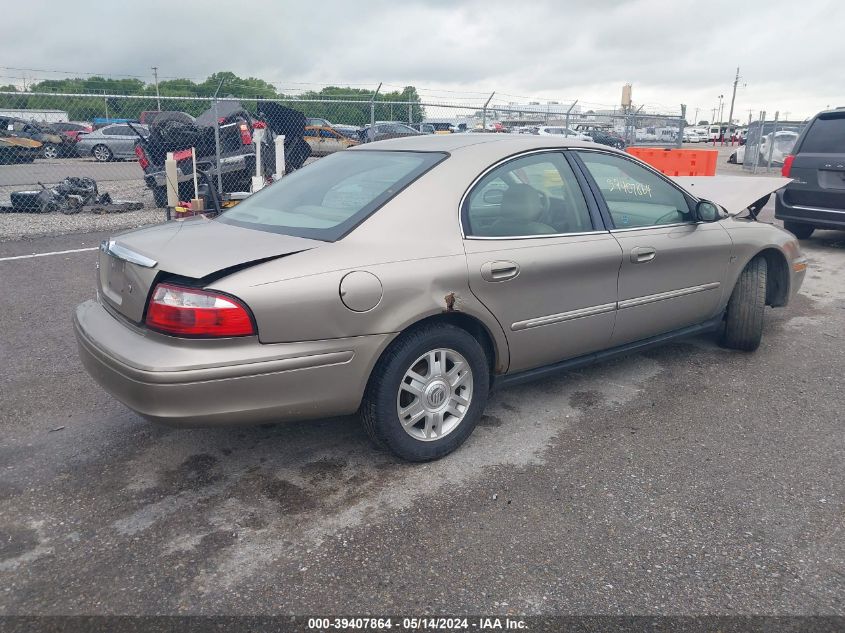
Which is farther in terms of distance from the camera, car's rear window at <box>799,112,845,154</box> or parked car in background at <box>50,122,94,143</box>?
parked car in background at <box>50,122,94,143</box>

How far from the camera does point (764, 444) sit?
3.49 metres

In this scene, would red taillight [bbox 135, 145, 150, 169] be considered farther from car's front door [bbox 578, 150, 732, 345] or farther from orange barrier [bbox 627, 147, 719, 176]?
car's front door [bbox 578, 150, 732, 345]

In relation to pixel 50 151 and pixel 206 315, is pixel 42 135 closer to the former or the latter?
pixel 50 151

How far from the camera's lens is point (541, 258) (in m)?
3.47

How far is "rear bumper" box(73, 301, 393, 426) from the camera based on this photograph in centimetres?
266

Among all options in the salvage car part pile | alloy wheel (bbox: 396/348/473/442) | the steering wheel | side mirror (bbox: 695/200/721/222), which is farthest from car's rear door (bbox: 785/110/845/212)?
the salvage car part pile

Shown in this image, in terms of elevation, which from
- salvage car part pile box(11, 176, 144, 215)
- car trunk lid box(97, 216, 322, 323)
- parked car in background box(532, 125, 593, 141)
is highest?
parked car in background box(532, 125, 593, 141)

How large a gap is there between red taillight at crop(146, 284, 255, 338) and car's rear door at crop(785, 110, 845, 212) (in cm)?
804

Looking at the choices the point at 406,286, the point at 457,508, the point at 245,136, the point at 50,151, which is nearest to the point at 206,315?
the point at 406,286

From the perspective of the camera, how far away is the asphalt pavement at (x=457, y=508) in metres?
2.39

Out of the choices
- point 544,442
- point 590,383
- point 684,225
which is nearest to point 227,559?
point 544,442

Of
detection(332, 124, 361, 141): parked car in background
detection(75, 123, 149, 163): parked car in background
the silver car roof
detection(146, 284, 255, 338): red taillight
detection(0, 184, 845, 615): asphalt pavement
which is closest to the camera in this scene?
detection(0, 184, 845, 615): asphalt pavement

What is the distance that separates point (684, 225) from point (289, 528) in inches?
117

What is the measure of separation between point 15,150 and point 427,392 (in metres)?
15.3
